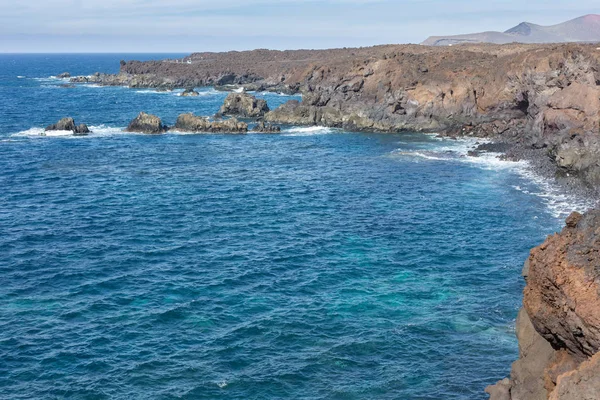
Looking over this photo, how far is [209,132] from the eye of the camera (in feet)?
386

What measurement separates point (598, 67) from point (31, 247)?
3239 inches

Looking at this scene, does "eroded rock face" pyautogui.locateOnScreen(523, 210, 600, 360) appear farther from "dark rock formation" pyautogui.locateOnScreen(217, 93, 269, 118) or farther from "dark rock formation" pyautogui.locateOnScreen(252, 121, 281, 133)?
"dark rock formation" pyautogui.locateOnScreen(217, 93, 269, 118)

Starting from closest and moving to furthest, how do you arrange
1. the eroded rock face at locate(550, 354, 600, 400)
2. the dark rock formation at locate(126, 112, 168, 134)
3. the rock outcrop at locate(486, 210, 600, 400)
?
the eroded rock face at locate(550, 354, 600, 400)
the rock outcrop at locate(486, 210, 600, 400)
the dark rock formation at locate(126, 112, 168, 134)

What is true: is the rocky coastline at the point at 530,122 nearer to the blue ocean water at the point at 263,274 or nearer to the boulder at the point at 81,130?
the blue ocean water at the point at 263,274

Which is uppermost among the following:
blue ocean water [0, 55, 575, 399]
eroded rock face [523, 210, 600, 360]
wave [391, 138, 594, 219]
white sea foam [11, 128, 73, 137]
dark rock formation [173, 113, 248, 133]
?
eroded rock face [523, 210, 600, 360]

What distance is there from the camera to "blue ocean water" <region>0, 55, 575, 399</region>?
1336 inches

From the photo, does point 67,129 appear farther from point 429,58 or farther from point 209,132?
point 429,58

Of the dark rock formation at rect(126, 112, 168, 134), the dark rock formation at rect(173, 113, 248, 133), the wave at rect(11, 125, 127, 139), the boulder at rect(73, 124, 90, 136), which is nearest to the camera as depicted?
the wave at rect(11, 125, 127, 139)

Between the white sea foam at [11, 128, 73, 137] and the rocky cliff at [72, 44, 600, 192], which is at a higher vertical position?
the rocky cliff at [72, 44, 600, 192]

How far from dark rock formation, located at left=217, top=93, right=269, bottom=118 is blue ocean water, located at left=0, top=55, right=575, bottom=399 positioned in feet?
143

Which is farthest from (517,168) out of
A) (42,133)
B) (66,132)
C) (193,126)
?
(42,133)

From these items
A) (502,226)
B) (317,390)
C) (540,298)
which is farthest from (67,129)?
(540,298)

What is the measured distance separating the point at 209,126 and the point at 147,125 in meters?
11.5

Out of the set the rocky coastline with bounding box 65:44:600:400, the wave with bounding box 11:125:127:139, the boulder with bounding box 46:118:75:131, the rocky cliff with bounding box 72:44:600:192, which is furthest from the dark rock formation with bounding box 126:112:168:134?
the rocky cliff with bounding box 72:44:600:192
